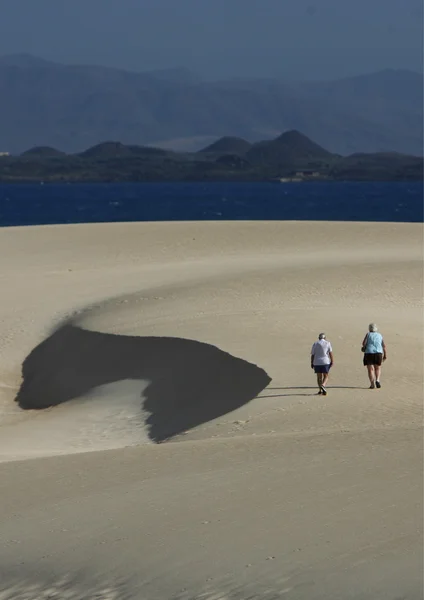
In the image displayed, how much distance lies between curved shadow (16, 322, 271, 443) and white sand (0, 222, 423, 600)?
59 mm

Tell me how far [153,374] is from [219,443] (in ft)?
24.1

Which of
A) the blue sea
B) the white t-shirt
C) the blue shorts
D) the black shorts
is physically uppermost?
the white t-shirt

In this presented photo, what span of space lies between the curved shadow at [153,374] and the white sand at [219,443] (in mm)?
59

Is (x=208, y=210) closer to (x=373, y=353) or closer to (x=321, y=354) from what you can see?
(x=373, y=353)

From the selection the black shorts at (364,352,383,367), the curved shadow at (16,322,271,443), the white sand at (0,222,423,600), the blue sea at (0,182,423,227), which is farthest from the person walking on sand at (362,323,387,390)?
the blue sea at (0,182,423,227)

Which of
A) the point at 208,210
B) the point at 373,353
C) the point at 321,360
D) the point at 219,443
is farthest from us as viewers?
the point at 208,210

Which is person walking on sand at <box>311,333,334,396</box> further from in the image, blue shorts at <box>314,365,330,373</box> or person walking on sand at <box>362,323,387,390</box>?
person walking on sand at <box>362,323,387,390</box>

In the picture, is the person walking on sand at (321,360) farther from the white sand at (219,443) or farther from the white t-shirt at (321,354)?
the white sand at (219,443)

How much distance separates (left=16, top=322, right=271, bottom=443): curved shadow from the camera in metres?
16.9

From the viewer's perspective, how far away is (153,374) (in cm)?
1964

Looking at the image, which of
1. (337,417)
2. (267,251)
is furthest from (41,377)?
(267,251)

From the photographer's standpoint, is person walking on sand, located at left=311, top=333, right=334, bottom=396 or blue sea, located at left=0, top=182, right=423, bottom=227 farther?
blue sea, located at left=0, top=182, right=423, bottom=227

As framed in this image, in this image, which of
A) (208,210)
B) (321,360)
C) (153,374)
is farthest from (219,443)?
(208,210)

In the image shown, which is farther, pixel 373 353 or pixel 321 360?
pixel 373 353
